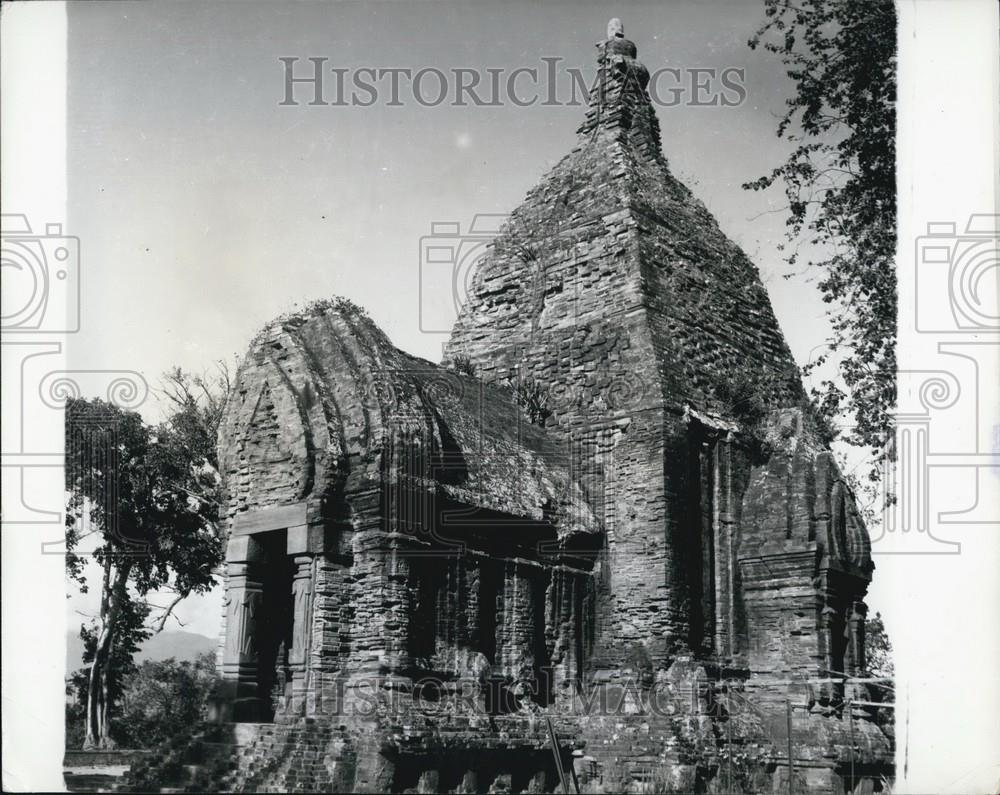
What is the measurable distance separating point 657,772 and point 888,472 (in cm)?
596

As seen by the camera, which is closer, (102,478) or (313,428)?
(313,428)

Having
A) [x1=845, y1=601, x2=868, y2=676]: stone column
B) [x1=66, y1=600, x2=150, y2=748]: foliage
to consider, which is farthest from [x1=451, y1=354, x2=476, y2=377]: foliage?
[x1=66, y1=600, x2=150, y2=748]: foliage

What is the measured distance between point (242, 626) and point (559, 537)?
445 cm

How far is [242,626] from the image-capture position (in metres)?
13.6

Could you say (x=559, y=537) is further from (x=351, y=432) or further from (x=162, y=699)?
(x=162, y=699)

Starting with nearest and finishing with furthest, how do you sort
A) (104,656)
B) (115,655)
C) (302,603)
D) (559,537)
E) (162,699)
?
(302,603) < (559,537) < (104,656) < (115,655) < (162,699)

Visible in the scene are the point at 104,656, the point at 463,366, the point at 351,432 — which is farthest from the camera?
the point at 104,656

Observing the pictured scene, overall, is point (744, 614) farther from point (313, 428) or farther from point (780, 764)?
point (313, 428)

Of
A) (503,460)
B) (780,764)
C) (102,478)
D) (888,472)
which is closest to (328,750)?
(503,460)

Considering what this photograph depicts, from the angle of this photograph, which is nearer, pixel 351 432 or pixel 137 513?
pixel 351 432

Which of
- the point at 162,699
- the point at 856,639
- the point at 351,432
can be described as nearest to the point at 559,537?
the point at 351,432

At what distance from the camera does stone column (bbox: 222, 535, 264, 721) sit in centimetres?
1327

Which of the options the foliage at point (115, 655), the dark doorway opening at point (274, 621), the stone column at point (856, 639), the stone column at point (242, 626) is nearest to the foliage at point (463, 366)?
the dark doorway opening at point (274, 621)

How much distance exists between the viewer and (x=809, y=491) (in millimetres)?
16703
